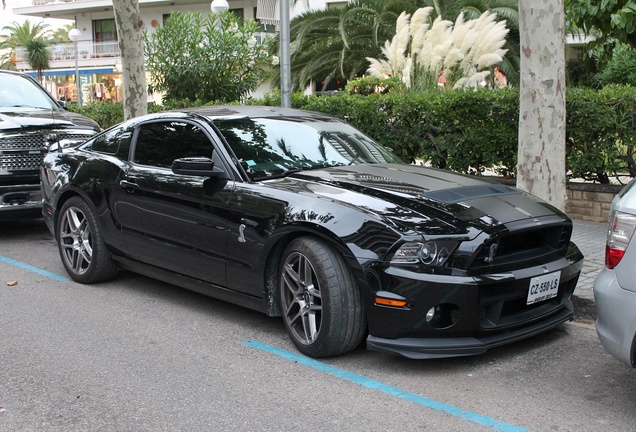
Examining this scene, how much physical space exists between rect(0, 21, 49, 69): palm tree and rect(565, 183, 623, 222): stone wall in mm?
55812

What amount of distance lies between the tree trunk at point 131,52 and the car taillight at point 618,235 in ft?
31.5

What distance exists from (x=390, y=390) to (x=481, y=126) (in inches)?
265

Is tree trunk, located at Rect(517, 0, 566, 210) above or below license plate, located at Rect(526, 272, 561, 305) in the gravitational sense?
above

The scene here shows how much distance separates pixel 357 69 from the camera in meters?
23.7

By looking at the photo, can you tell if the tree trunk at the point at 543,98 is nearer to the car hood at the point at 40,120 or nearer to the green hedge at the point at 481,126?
the green hedge at the point at 481,126

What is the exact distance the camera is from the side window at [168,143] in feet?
19.0

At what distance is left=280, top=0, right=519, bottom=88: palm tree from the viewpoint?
21.6 m

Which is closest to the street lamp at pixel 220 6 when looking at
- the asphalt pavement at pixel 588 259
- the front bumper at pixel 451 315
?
the asphalt pavement at pixel 588 259

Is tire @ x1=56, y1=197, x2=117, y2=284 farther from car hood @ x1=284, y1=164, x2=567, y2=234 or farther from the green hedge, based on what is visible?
the green hedge

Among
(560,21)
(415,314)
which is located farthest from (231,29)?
(415,314)

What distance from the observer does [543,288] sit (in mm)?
4629

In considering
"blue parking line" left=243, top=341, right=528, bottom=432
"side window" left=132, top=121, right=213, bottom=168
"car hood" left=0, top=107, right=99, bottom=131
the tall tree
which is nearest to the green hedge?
the tall tree

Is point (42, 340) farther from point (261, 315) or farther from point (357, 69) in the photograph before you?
point (357, 69)

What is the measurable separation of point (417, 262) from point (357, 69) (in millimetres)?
20066
